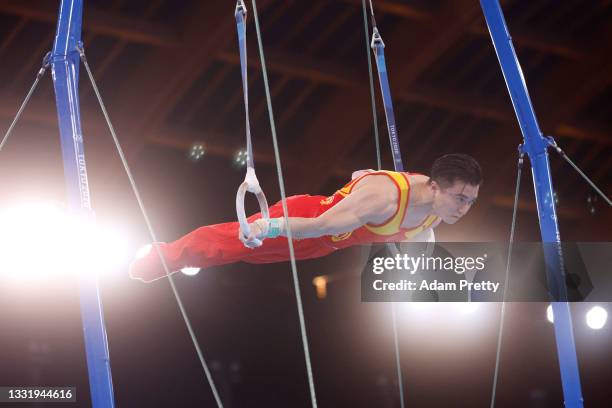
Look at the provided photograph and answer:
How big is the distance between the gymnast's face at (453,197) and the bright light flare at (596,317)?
6403 mm

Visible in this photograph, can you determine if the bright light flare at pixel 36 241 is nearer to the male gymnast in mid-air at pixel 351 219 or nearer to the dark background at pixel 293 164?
the dark background at pixel 293 164

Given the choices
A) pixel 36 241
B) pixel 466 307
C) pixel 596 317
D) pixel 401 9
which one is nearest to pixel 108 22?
pixel 36 241

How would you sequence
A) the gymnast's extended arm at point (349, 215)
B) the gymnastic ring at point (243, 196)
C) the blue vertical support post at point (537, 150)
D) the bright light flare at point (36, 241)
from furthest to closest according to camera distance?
the bright light flare at point (36, 241) → the blue vertical support post at point (537, 150) → the gymnast's extended arm at point (349, 215) → the gymnastic ring at point (243, 196)

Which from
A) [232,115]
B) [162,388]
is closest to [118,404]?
[162,388]

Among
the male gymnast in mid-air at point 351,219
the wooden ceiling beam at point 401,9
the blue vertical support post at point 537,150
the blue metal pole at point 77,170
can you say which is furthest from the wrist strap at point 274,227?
the wooden ceiling beam at point 401,9

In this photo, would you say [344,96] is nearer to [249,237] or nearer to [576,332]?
[576,332]

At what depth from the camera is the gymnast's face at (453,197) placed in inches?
173

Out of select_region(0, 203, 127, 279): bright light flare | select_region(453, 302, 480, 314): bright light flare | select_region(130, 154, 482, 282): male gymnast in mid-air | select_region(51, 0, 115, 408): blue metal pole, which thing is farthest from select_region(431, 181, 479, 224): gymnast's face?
select_region(453, 302, 480, 314): bright light flare

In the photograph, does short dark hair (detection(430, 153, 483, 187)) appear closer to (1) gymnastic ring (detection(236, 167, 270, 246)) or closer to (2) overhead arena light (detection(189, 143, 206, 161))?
(1) gymnastic ring (detection(236, 167, 270, 246))

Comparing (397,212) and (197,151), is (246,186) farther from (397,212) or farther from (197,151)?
(197,151)

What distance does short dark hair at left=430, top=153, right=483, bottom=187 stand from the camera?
439 cm

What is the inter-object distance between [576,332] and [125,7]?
5.84 meters

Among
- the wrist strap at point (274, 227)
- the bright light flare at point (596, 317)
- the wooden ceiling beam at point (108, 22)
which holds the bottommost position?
the wrist strap at point (274, 227)

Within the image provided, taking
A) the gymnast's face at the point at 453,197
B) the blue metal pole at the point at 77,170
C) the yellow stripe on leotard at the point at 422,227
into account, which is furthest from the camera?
the yellow stripe on leotard at the point at 422,227
